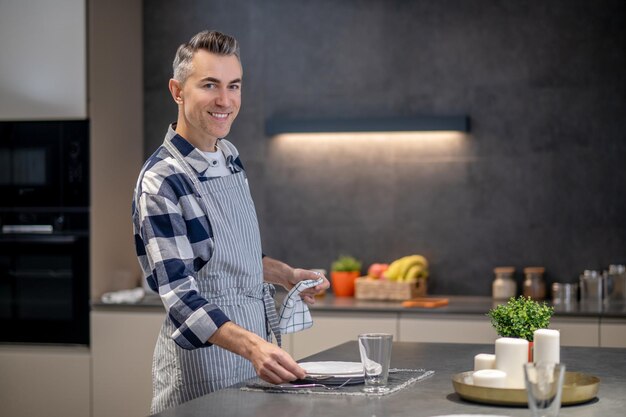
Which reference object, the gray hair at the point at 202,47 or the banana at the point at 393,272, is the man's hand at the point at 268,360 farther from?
the banana at the point at 393,272

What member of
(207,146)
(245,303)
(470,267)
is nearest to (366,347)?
(245,303)

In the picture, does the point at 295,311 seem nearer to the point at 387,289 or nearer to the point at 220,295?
the point at 220,295

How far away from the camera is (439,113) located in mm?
4727

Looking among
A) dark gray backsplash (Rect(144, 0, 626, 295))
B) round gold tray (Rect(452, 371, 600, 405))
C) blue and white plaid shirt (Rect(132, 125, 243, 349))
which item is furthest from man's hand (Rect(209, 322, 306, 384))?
dark gray backsplash (Rect(144, 0, 626, 295))

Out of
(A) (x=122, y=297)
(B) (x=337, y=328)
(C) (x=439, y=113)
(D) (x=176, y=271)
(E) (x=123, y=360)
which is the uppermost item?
(C) (x=439, y=113)

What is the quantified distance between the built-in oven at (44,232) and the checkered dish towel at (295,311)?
2.19m

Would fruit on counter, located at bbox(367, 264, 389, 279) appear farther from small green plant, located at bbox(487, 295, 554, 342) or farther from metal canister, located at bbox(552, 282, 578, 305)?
small green plant, located at bbox(487, 295, 554, 342)

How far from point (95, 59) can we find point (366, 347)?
9.96 feet

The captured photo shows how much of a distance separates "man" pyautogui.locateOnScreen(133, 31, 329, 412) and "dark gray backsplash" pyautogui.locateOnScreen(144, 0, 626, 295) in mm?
A: 2300

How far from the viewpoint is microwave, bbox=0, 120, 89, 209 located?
4551mm

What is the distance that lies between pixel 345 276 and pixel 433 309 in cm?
62

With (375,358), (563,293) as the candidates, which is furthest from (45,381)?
(375,358)

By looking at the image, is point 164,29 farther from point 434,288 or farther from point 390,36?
point 434,288

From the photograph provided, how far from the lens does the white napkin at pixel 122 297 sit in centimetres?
450
